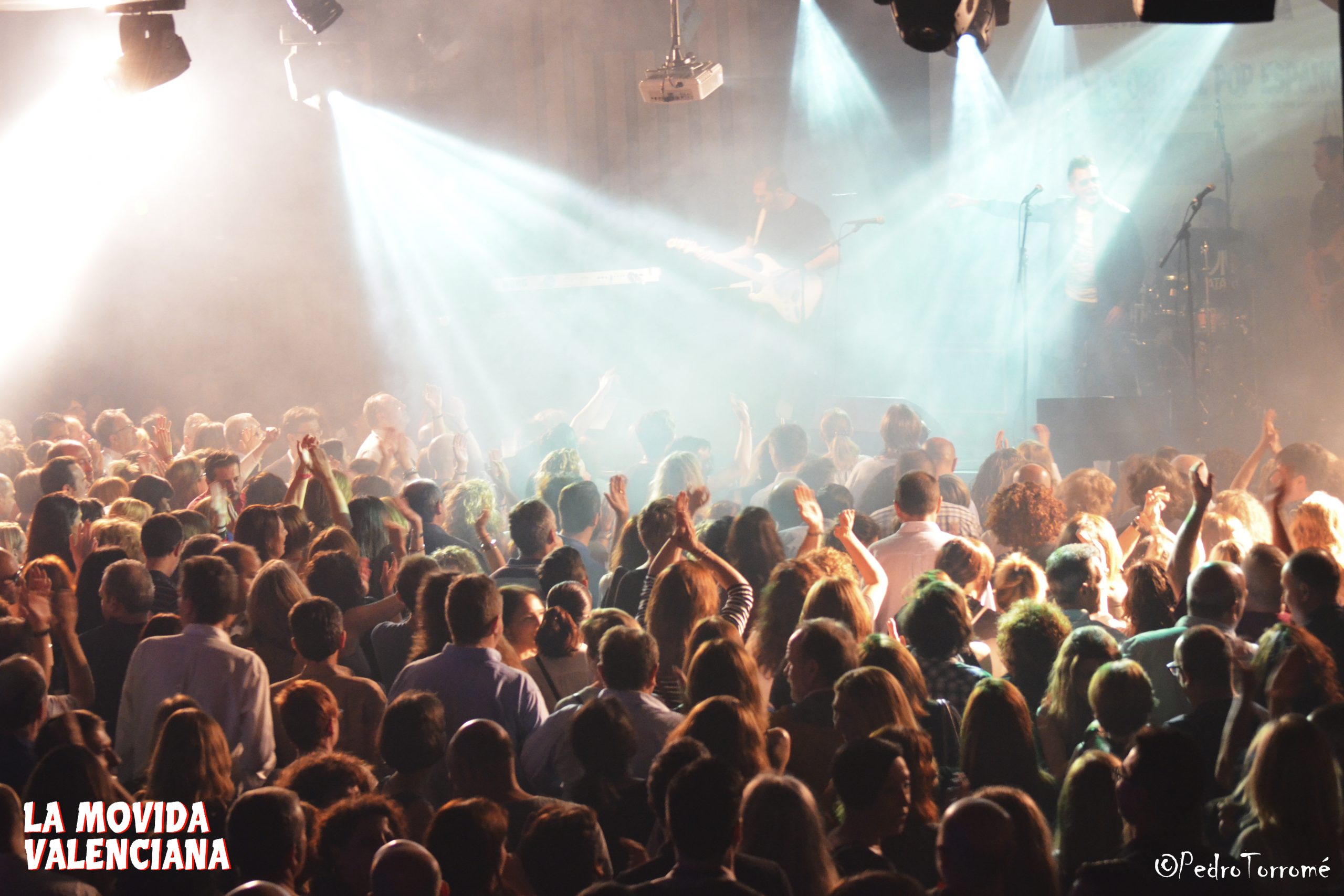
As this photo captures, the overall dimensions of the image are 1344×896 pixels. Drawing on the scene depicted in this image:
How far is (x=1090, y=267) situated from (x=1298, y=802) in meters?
8.59

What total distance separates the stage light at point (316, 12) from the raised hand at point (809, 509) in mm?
5535

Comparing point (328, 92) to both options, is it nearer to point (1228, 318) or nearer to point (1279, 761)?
point (1228, 318)

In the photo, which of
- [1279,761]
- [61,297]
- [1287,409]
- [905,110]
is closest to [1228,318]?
[1287,409]

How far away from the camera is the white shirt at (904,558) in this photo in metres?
4.14

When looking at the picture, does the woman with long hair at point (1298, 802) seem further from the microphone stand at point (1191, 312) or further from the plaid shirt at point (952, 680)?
the microphone stand at point (1191, 312)

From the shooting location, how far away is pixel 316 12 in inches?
309

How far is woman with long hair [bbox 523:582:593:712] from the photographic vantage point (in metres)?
3.32

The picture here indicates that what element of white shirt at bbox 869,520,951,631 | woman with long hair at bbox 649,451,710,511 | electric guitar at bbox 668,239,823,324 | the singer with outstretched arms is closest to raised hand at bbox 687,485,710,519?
woman with long hair at bbox 649,451,710,511

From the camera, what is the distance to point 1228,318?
9.28 meters

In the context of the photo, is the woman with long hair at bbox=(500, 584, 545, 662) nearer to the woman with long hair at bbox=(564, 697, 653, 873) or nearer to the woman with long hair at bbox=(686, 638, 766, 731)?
the woman with long hair at bbox=(686, 638, 766, 731)

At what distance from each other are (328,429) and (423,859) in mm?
10365

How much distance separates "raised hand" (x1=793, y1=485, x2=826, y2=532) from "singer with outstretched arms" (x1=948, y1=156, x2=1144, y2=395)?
21.4 ft

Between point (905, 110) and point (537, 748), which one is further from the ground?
point (905, 110)

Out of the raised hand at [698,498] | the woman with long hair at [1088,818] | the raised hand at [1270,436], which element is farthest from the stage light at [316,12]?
the woman with long hair at [1088,818]
